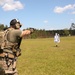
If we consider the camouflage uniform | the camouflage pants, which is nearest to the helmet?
the camouflage uniform

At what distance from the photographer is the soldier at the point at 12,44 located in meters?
6.73

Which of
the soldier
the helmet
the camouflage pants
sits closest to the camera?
the soldier

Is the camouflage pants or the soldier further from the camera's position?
the camouflage pants

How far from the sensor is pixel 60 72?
13297mm

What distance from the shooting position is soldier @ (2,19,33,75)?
6.73 meters

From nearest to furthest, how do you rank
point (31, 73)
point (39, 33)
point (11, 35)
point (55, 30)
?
point (11, 35)
point (31, 73)
point (39, 33)
point (55, 30)

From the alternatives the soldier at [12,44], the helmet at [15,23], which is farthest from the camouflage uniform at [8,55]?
the helmet at [15,23]

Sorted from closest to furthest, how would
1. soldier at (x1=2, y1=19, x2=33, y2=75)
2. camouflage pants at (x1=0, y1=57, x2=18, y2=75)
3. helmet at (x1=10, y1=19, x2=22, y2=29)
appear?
soldier at (x1=2, y1=19, x2=33, y2=75), helmet at (x1=10, y1=19, x2=22, y2=29), camouflage pants at (x1=0, y1=57, x2=18, y2=75)

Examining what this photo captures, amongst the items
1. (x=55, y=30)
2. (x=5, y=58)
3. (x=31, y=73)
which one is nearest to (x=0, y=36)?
(x=5, y=58)

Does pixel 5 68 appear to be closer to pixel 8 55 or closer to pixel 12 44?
pixel 8 55

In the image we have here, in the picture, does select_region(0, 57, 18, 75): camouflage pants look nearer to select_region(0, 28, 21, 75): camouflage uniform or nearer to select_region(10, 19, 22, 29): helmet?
select_region(0, 28, 21, 75): camouflage uniform

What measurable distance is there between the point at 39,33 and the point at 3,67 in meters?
110

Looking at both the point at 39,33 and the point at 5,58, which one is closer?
the point at 5,58

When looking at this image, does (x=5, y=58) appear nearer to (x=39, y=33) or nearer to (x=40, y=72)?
(x=40, y=72)
